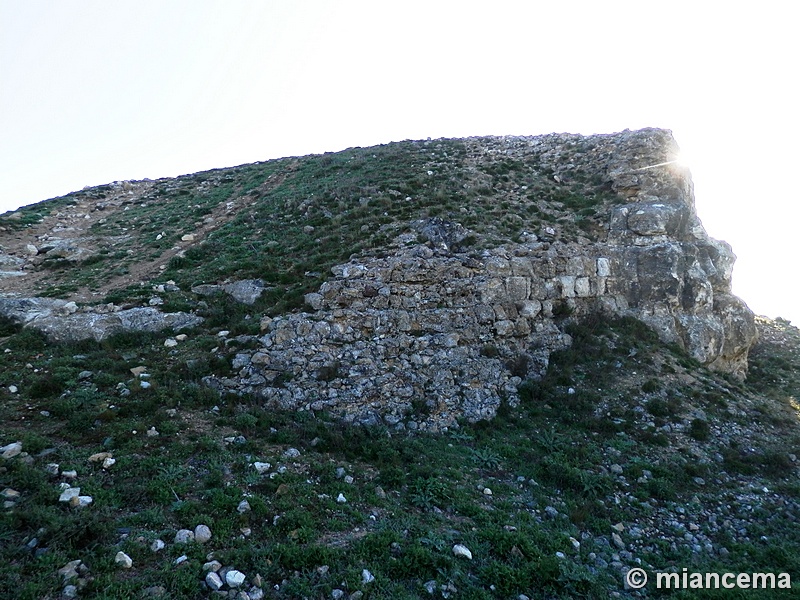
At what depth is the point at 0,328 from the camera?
40.0 feet

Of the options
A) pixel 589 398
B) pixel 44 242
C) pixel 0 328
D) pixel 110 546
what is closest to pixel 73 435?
pixel 110 546

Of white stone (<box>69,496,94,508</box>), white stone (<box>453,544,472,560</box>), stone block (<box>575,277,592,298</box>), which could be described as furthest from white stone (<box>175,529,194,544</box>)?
stone block (<box>575,277,592,298</box>)

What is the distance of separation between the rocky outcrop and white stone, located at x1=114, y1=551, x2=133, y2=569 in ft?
27.6

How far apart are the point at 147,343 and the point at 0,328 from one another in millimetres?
4340

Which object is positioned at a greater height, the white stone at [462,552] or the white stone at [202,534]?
the white stone at [202,534]

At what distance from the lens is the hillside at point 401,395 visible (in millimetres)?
6371

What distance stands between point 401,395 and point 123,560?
7.11 m

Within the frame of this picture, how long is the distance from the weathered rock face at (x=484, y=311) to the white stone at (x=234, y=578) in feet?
16.7

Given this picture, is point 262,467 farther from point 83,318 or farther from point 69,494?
point 83,318

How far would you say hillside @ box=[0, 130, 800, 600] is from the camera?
20.9 feet

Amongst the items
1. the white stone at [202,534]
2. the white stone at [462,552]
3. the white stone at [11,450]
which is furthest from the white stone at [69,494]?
the white stone at [462,552]

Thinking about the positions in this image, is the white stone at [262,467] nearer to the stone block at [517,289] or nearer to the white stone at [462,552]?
the white stone at [462,552]

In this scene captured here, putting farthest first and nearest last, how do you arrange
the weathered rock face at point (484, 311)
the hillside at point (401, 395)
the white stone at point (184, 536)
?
the weathered rock face at point (484, 311) → the hillside at point (401, 395) → the white stone at point (184, 536)

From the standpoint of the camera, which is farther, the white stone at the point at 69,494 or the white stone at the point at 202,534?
the white stone at the point at 69,494
